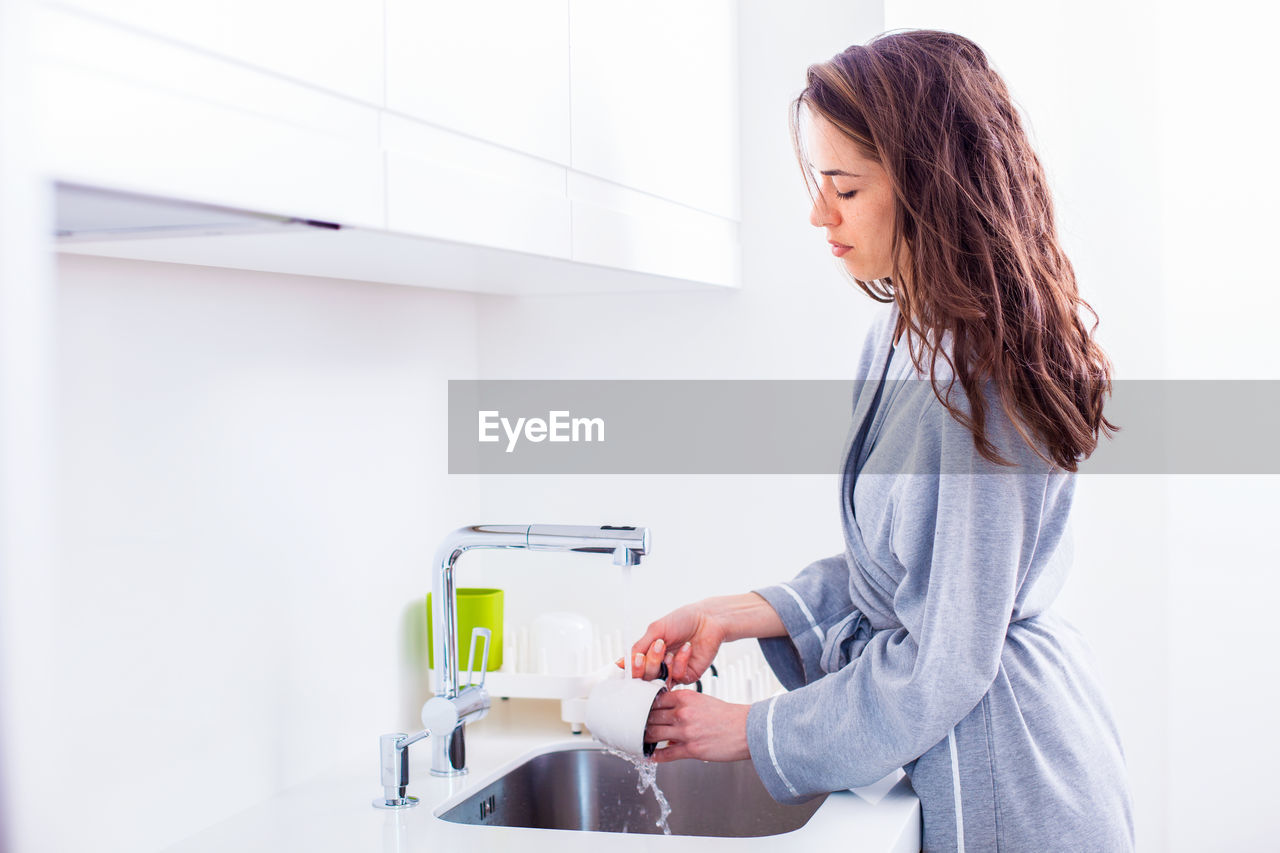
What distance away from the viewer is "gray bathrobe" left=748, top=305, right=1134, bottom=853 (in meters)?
1.06

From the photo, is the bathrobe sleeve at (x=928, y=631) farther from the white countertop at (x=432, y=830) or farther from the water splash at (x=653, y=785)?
the water splash at (x=653, y=785)

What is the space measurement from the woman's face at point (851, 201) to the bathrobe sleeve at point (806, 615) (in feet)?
1.25

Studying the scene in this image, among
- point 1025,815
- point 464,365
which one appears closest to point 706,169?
point 464,365

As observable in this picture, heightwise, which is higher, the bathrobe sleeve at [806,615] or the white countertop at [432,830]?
the bathrobe sleeve at [806,615]

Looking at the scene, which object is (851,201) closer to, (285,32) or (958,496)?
(958,496)

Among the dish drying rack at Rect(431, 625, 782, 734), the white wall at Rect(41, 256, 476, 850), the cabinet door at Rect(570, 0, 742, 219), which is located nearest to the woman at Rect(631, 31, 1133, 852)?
the cabinet door at Rect(570, 0, 742, 219)

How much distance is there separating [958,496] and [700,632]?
1.41ft

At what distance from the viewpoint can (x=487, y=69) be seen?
1029 mm

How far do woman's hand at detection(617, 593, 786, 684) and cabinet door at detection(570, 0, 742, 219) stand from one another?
508mm

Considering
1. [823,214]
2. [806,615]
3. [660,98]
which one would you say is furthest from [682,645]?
[660,98]

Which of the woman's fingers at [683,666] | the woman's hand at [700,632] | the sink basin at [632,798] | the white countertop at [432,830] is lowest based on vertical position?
the sink basin at [632,798]

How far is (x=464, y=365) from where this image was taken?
1.72 m

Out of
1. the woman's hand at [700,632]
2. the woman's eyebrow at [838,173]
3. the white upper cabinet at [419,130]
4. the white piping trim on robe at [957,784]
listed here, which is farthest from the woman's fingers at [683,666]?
the woman's eyebrow at [838,173]

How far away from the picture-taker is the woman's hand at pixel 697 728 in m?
1.19
